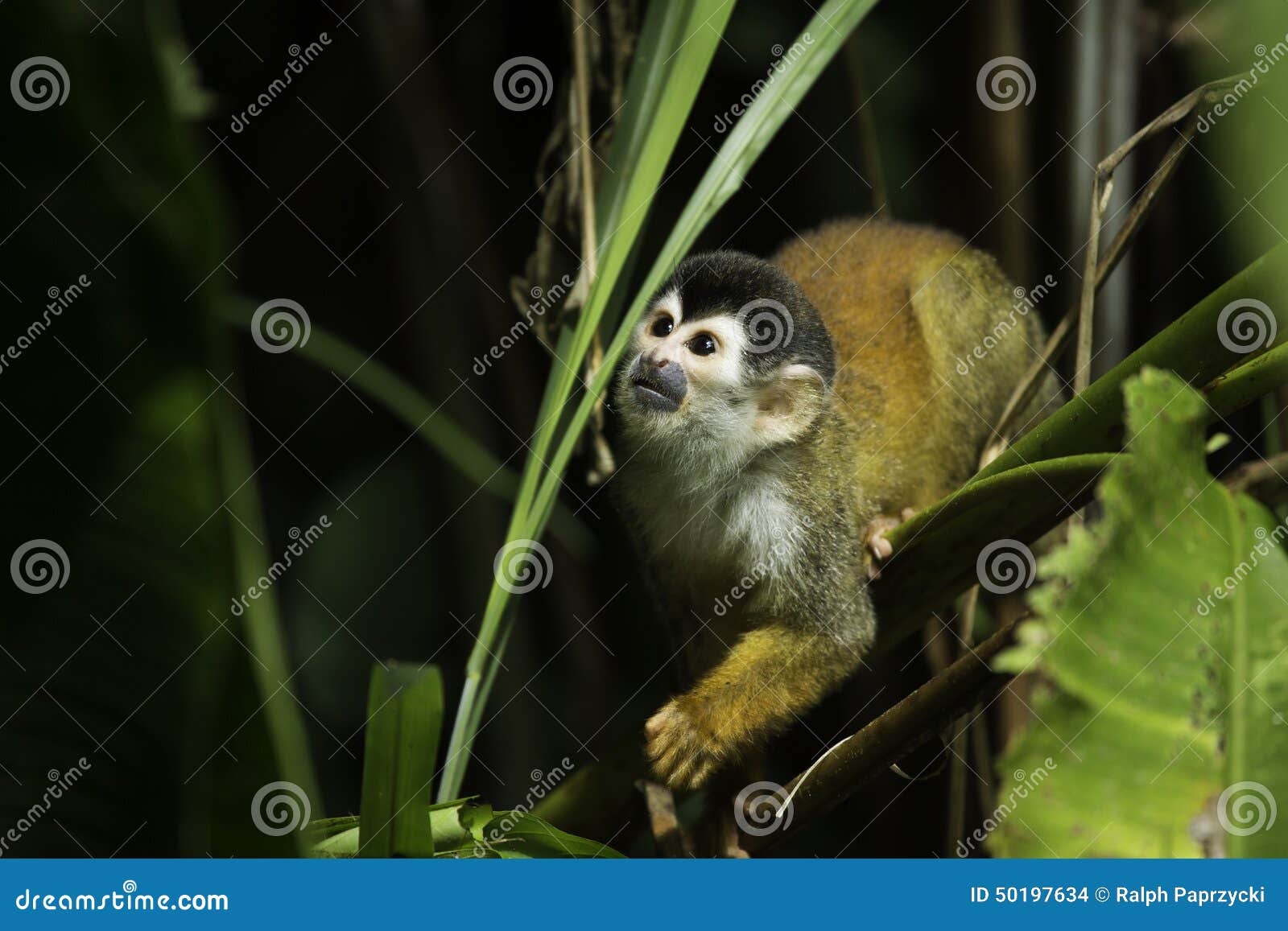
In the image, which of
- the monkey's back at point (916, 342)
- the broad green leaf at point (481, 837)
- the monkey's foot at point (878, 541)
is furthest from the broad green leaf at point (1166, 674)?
the monkey's back at point (916, 342)

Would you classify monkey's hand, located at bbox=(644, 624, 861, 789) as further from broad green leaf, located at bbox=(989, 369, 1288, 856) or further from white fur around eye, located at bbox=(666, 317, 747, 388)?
broad green leaf, located at bbox=(989, 369, 1288, 856)

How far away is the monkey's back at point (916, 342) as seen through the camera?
2.40 meters

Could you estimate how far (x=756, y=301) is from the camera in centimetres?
200

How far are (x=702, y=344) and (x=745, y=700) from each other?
666 mm

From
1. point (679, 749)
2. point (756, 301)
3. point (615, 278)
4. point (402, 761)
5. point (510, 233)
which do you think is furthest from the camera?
point (510, 233)

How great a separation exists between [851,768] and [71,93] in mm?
1122

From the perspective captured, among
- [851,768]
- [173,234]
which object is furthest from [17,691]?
[851,768]

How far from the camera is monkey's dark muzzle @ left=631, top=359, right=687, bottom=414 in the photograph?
6.63 ft

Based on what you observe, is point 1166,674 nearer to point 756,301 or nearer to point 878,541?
point 878,541

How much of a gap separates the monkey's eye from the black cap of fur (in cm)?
4

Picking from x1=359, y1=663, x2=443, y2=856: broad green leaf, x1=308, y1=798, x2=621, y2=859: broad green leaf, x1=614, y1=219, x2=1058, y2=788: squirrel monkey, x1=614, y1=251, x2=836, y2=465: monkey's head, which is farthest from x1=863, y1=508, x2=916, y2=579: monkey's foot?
x1=359, y1=663, x2=443, y2=856: broad green leaf

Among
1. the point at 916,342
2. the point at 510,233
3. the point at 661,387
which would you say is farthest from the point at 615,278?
the point at 510,233

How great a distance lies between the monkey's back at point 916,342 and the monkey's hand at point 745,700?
18.6 inches

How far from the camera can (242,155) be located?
2984 millimetres
